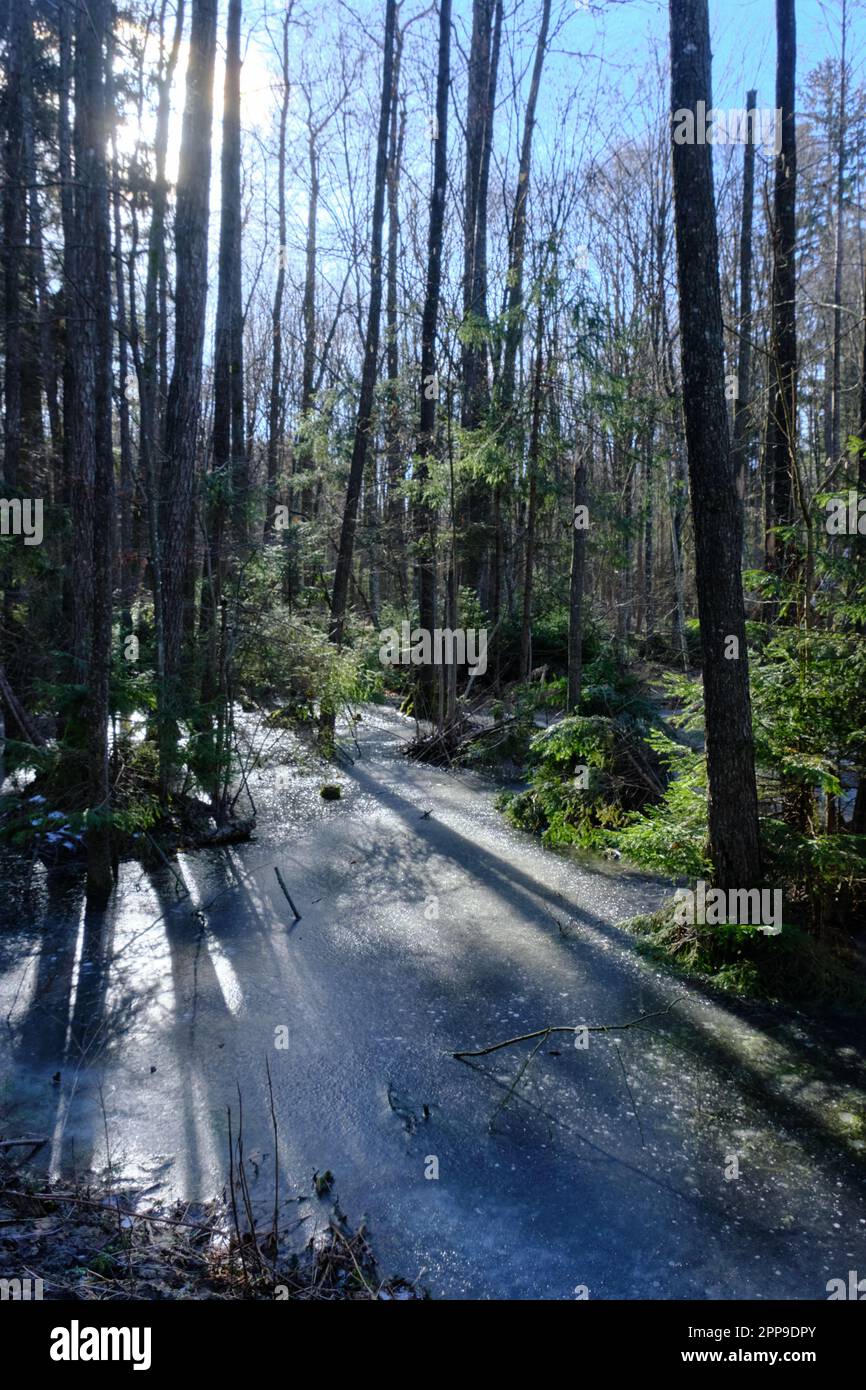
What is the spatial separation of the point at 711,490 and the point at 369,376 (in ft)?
34.5

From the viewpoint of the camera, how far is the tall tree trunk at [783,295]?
779 cm

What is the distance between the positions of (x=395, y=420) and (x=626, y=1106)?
40.9ft

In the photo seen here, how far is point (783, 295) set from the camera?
29.0 feet

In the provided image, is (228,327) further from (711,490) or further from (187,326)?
(711,490)

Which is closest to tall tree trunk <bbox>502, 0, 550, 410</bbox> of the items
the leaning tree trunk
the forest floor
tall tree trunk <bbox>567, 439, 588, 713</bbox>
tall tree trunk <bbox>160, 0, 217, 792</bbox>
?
tall tree trunk <bbox>567, 439, 588, 713</bbox>

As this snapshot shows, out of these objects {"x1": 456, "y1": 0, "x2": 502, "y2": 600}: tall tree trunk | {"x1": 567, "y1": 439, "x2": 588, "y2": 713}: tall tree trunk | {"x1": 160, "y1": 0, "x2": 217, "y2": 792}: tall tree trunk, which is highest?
{"x1": 456, "y1": 0, "x2": 502, "y2": 600}: tall tree trunk

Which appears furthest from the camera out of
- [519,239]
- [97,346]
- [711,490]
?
[519,239]

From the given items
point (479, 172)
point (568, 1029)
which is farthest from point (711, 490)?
point (479, 172)

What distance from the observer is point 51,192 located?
47.4 ft

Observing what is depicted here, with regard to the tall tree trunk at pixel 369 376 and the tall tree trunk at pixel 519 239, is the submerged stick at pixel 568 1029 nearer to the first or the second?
the tall tree trunk at pixel 519 239

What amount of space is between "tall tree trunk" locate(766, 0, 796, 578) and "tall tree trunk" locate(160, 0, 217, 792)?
585 cm

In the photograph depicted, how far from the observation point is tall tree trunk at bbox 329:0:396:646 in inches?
570

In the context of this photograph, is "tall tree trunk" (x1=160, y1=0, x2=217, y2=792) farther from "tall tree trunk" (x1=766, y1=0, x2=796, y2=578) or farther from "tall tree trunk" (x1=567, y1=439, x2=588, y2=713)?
"tall tree trunk" (x1=766, y1=0, x2=796, y2=578)

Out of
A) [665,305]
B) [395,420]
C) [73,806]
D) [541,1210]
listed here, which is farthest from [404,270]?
[541,1210]
